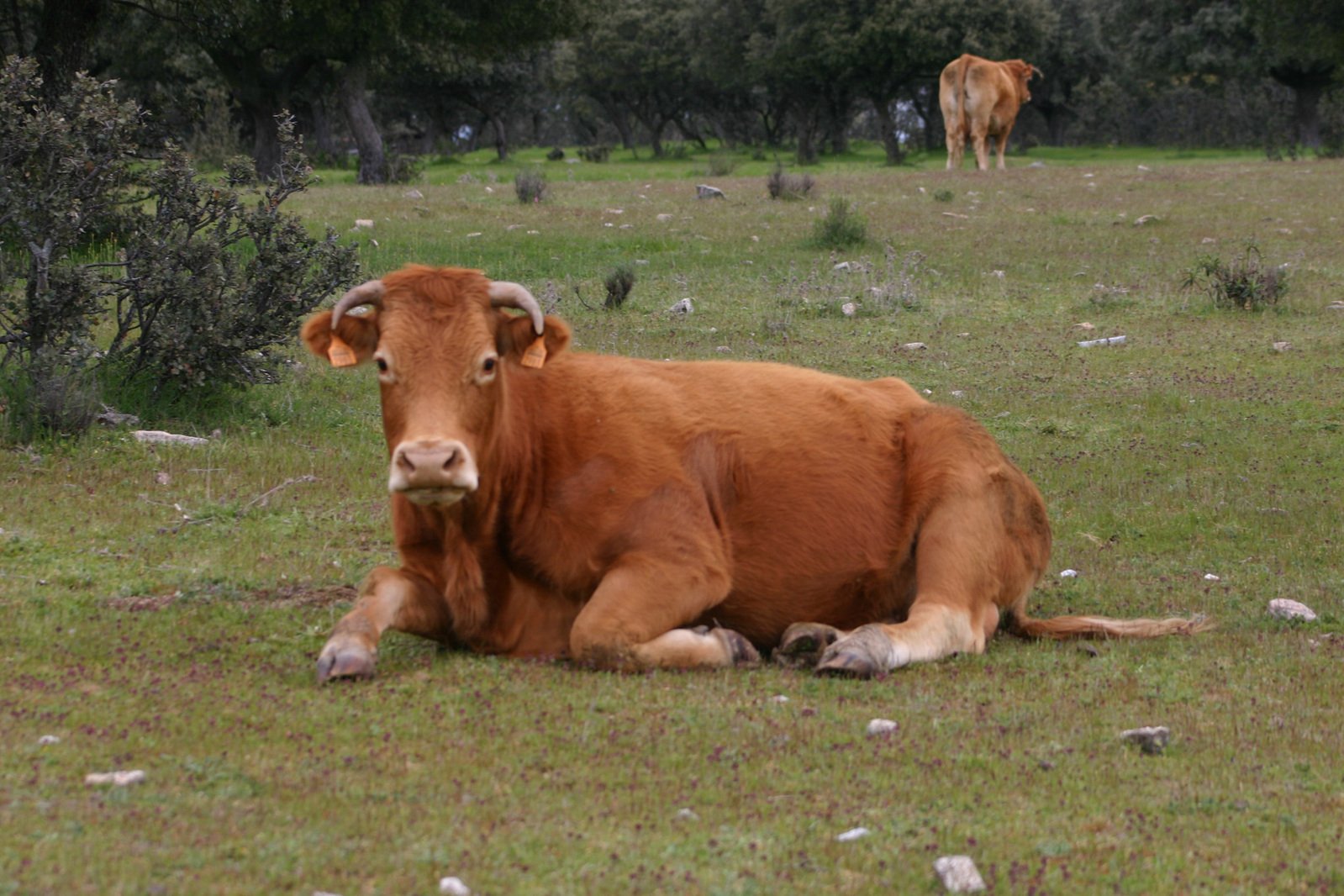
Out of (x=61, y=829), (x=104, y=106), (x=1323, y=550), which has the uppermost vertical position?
(x=104, y=106)

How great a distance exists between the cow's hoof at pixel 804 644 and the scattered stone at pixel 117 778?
9.87 feet

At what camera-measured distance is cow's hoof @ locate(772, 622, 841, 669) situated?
7.00 metres

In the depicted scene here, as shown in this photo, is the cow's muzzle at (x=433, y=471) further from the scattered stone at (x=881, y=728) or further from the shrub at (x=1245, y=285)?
the shrub at (x=1245, y=285)

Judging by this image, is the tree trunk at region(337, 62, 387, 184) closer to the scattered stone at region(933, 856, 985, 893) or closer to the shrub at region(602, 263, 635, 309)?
the shrub at region(602, 263, 635, 309)

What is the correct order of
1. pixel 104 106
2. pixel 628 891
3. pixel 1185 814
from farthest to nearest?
1. pixel 104 106
2. pixel 1185 814
3. pixel 628 891

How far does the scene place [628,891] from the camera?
4117mm

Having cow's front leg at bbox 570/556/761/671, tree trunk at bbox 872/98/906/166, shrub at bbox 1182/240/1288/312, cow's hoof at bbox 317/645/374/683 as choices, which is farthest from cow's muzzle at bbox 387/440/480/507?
tree trunk at bbox 872/98/906/166

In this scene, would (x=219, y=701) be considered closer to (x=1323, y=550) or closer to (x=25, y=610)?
(x=25, y=610)

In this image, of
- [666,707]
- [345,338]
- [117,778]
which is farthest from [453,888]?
[345,338]

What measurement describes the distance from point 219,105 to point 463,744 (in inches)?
1574

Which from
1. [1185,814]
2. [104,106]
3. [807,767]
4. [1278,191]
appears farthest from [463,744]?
[1278,191]

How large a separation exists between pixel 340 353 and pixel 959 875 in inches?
147

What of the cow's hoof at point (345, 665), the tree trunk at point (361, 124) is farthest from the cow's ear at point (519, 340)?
the tree trunk at point (361, 124)

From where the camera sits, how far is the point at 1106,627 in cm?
744
